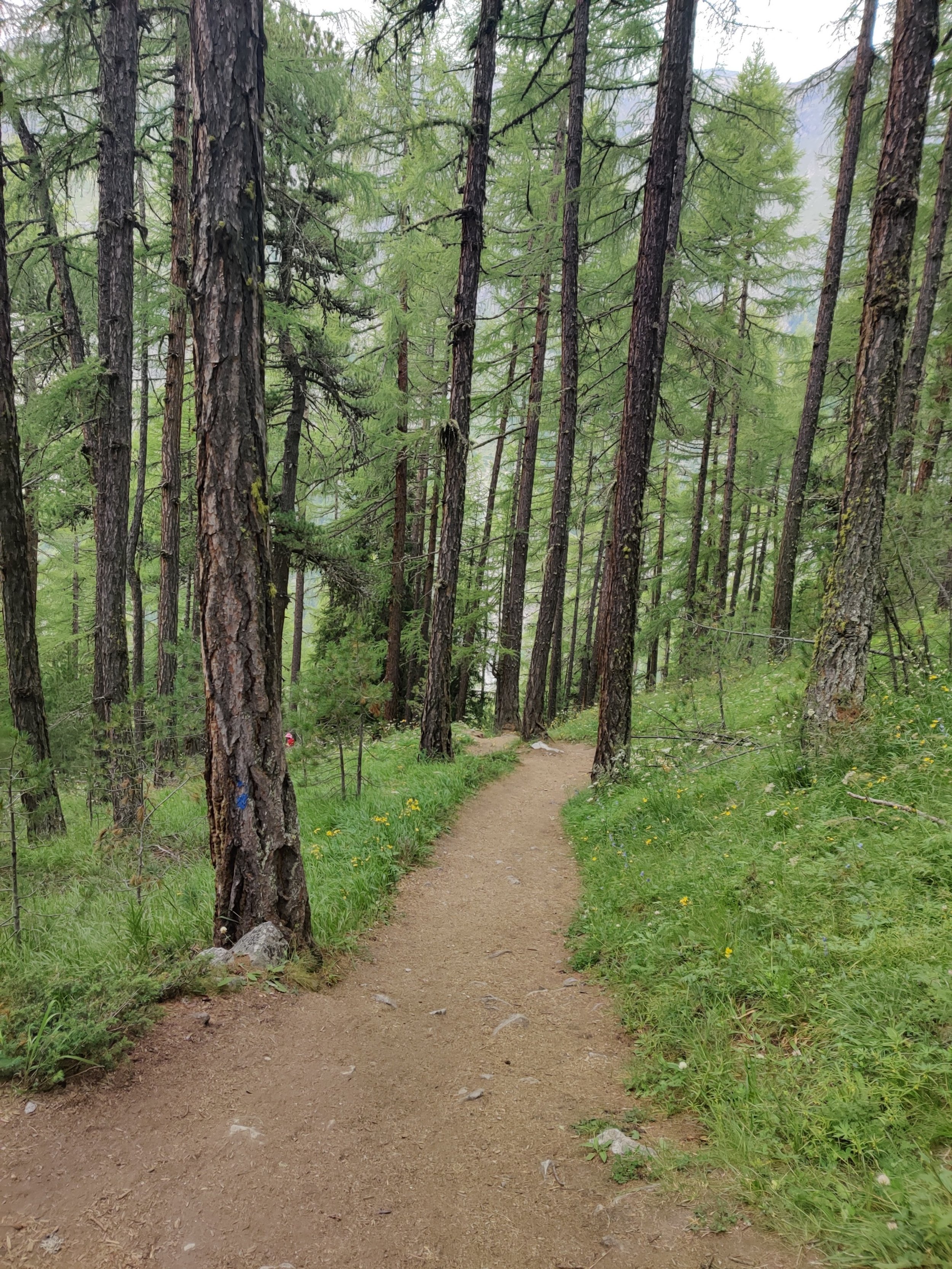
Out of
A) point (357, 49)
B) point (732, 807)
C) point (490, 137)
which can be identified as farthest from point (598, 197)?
point (732, 807)

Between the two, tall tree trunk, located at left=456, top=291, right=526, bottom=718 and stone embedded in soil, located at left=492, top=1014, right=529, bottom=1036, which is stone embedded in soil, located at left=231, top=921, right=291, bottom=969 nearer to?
stone embedded in soil, located at left=492, top=1014, right=529, bottom=1036

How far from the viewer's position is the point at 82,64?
827 cm

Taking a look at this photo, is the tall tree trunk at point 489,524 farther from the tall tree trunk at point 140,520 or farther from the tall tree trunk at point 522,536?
the tall tree trunk at point 140,520

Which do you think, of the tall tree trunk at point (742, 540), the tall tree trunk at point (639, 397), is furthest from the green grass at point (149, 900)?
the tall tree trunk at point (742, 540)

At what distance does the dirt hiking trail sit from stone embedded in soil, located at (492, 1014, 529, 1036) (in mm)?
15

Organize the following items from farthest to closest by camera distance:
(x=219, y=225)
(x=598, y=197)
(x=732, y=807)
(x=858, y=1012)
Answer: (x=598, y=197), (x=732, y=807), (x=219, y=225), (x=858, y=1012)

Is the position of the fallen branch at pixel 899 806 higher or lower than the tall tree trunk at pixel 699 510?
lower

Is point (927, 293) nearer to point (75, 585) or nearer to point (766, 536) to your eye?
point (766, 536)

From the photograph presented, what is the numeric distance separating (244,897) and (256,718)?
1163mm

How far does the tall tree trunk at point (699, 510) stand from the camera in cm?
1748

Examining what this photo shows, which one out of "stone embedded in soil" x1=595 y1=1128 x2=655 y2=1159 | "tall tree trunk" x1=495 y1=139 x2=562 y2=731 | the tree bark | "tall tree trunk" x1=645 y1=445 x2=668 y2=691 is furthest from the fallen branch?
"tall tree trunk" x1=645 y1=445 x2=668 y2=691

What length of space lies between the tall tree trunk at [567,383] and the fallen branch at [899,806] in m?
9.17

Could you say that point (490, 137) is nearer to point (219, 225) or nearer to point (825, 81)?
point (825, 81)

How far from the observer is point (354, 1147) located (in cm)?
257
